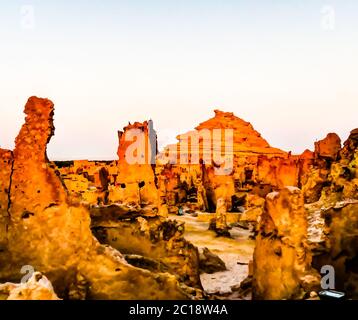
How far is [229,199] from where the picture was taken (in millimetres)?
30047

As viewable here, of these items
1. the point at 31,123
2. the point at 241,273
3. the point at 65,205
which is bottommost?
the point at 241,273

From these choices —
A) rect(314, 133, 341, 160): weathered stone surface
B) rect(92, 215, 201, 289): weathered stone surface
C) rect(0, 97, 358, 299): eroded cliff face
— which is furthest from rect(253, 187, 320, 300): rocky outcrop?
rect(314, 133, 341, 160): weathered stone surface

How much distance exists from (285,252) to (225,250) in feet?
37.0

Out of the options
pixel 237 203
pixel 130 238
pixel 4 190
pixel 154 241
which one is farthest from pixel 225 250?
pixel 237 203

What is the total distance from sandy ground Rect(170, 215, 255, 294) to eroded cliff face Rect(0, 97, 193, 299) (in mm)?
6211

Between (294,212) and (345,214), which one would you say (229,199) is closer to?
(345,214)

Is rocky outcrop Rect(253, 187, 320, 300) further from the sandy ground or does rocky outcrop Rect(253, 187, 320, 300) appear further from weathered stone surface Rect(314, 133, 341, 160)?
weathered stone surface Rect(314, 133, 341, 160)

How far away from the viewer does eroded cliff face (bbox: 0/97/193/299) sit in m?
6.72

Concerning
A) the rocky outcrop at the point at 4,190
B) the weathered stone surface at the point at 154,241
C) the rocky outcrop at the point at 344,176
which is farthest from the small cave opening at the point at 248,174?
the rocky outcrop at the point at 4,190

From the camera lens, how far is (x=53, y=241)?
6.84 m

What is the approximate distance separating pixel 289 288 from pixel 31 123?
227 inches

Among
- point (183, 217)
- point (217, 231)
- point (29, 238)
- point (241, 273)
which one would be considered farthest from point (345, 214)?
point (183, 217)

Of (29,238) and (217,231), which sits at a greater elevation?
(29,238)

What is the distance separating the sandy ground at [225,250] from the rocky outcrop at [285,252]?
13.1ft
